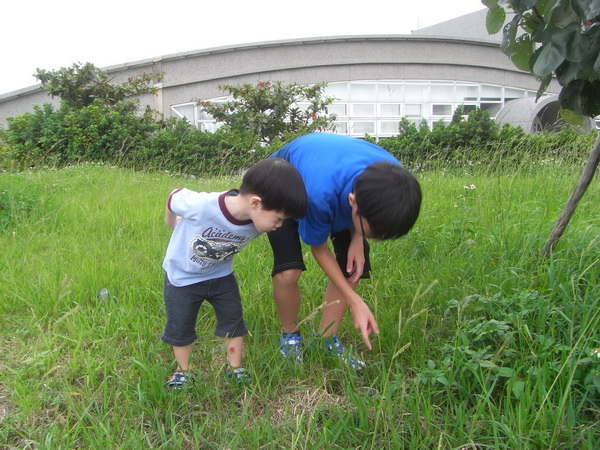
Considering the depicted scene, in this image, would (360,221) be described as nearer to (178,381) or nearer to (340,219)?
(340,219)

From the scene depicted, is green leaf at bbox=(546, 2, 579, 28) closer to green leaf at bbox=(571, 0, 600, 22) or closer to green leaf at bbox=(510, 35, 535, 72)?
green leaf at bbox=(571, 0, 600, 22)

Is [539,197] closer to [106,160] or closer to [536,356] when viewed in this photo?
[536,356]

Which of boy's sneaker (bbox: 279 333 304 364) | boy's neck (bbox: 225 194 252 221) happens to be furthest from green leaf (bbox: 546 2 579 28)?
boy's sneaker (bbox: 279 333 304 364)

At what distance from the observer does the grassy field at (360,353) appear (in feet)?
4.69

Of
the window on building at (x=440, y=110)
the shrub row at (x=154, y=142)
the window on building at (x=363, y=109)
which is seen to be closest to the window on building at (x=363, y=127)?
the window on building at (x=363, y=109)

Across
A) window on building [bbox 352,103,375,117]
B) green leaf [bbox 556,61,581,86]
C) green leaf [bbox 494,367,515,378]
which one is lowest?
window on building [bbox 352,103,375,117]

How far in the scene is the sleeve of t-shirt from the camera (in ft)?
5.33

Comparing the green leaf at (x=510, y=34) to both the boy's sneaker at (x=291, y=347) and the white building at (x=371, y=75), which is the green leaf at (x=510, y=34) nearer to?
the boy's sneaker at (x=291, y=347)

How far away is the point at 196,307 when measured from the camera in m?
1.77

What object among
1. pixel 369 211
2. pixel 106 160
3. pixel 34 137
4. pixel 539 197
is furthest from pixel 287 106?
pixel 369 211

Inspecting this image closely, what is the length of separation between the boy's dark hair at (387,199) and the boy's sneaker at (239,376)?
2.58ft

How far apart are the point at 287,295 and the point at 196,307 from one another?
1.29ft

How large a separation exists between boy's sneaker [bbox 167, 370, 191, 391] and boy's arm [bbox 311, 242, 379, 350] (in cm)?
68

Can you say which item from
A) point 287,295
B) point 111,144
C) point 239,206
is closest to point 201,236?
point 239,206
